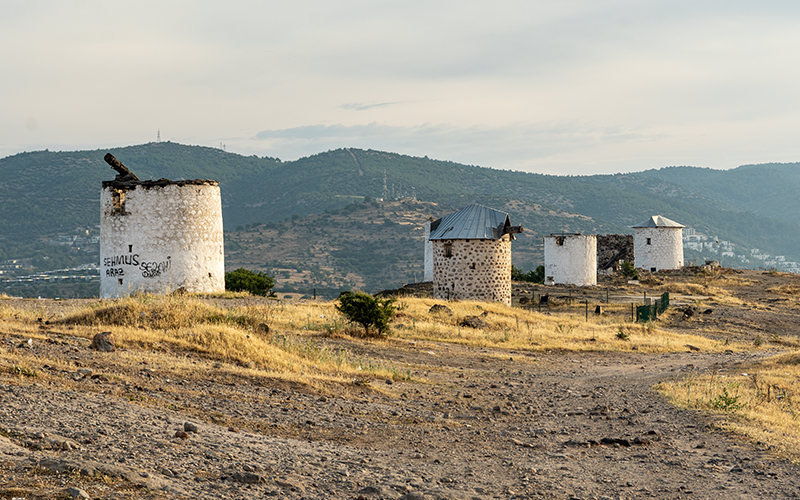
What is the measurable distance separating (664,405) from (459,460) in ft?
18.4

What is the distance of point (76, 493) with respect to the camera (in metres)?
5.95

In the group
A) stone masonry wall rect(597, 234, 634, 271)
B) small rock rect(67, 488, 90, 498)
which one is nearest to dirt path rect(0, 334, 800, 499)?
small rock rect(67, 488, 90, 498)

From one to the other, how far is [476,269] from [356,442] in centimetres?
2654

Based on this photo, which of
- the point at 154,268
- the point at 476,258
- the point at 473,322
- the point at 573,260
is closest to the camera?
the point at 473,322

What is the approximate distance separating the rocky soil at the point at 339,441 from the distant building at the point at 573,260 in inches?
1482

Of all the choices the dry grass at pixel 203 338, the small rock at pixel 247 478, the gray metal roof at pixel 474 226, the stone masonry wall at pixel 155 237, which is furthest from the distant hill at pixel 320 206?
the small rock at pixel 247 478

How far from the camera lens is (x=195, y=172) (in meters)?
176

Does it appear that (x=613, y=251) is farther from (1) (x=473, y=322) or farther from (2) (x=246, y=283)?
(1) (x=473, y=322)

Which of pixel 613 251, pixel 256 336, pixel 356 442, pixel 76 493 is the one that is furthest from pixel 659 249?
pixel 76 493

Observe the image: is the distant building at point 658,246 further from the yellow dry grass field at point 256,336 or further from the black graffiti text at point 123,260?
the black graffiti text at point 123,260

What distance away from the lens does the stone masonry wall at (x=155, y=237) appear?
27.3 meters

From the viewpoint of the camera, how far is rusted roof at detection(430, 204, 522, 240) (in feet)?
116

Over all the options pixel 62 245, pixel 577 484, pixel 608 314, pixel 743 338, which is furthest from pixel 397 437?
pixel 62 245

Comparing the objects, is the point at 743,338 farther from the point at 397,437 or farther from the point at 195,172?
the point at 195,172
